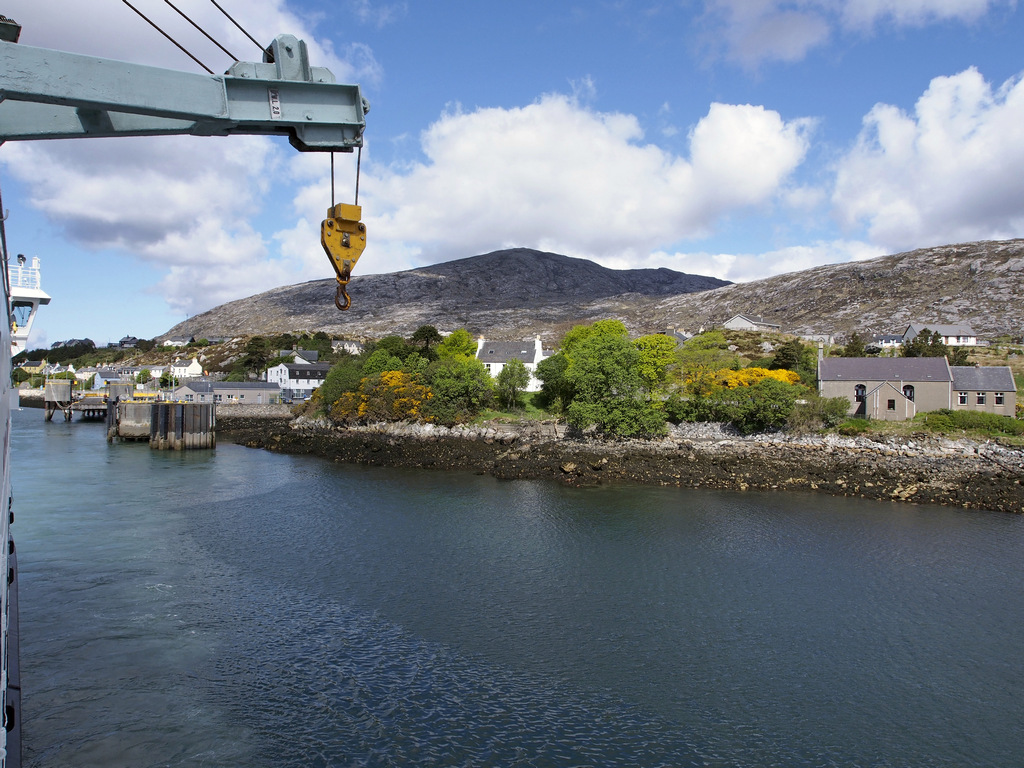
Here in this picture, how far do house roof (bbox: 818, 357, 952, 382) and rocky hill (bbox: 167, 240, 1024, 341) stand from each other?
45.1 m

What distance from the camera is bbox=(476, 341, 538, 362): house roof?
54.5 metres

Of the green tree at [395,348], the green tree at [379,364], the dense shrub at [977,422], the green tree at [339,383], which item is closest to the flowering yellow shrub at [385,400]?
the green tree at [339,383]

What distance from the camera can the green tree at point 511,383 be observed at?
46.3 m

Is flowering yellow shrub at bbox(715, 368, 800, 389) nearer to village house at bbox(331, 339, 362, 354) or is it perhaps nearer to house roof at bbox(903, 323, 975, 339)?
house roof at bbox(903, 323, 975, 339)

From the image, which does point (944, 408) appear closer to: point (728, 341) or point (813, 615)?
point (813, 615)

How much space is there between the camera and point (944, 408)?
35031 millimetres

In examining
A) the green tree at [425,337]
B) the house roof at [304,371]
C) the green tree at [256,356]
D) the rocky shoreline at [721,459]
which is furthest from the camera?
the green tree at [256,356]

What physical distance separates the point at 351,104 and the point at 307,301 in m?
155

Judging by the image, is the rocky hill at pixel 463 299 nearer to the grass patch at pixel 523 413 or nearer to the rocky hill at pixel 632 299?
the rocky hill at pixel 632 299

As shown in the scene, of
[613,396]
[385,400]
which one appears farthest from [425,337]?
[613,396]

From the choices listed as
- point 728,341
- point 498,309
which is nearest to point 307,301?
point 498,309

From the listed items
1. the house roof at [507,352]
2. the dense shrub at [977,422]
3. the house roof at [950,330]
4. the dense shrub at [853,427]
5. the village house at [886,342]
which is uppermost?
the house roof at [950,330]

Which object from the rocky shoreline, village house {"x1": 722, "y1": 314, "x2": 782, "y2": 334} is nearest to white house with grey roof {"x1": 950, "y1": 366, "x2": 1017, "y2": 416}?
the rocky shoreline

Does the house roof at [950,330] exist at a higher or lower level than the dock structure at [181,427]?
higher
